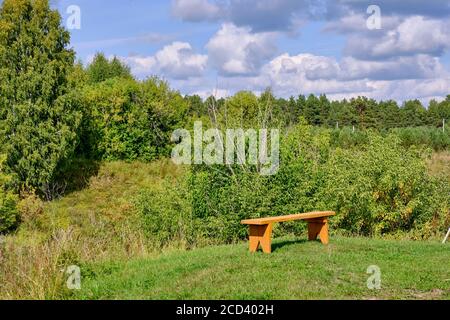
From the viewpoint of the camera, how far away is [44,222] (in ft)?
88.5

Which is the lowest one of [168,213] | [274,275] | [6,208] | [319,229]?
[6,208]

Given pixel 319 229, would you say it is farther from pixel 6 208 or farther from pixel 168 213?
pixel 6 208

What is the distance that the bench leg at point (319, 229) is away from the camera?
40.8 feet

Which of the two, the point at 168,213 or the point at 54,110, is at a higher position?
the point at 54,110

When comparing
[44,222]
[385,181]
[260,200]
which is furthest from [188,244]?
[44,222]

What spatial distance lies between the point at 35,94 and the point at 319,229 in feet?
71.8

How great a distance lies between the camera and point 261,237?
1104cm

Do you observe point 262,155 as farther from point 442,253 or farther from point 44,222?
point 44,222

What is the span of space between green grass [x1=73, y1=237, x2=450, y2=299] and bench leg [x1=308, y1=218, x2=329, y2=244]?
80 centimetres

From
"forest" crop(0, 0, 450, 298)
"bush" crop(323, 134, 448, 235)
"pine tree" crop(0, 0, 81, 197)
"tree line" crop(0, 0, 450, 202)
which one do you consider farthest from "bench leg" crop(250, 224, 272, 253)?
"pine tree" crop(0, 0, 81, 197)

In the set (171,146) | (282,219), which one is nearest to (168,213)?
(282,219)

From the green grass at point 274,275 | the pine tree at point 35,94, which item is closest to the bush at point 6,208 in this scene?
the pine tree at point 35,94

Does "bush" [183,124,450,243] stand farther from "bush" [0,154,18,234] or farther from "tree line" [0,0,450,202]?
"bush" [0,154,18,234]

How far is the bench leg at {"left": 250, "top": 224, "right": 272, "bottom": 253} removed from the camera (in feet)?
36.0
